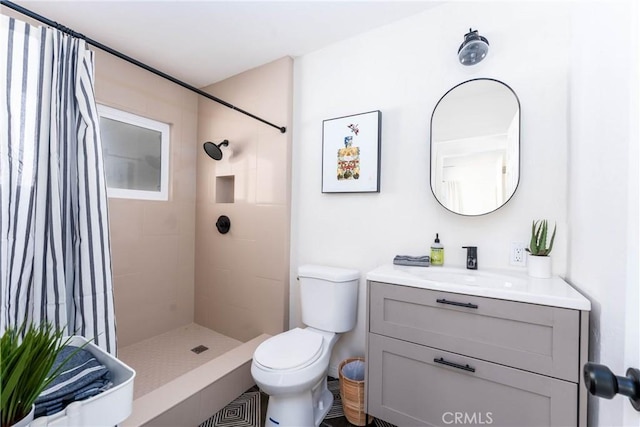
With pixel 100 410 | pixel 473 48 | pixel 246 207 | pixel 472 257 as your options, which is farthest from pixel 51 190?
pixel 473 48

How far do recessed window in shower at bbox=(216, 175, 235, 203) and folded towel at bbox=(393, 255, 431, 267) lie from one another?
5.36 ft

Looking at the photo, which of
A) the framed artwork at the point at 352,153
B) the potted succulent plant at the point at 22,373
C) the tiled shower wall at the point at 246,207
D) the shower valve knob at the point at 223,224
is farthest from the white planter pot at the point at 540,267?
the shower valve knob at the point at 223,224

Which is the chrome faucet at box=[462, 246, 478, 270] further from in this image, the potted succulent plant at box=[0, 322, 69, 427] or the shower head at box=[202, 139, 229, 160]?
the shower head at box=[202, 139, 229, 160]

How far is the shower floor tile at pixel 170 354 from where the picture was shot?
6.12 ft

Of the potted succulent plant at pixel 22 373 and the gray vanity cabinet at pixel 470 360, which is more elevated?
the potted succulent plant at pixel 22 373

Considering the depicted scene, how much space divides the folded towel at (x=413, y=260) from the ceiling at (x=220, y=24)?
4.81ft

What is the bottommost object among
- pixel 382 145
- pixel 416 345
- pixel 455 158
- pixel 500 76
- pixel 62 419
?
pixel 416 345

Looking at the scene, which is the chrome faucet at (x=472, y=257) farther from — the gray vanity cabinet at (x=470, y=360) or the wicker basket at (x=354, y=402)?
the wicker basket at (x=354, y=402)

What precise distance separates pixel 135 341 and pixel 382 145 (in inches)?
97.2

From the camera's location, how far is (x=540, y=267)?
1303 millimetres

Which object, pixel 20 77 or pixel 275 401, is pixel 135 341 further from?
Answer: pixel 20 77

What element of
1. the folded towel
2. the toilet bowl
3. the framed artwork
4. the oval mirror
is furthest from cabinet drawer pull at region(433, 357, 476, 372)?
the framed artwork

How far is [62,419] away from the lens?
598 mm

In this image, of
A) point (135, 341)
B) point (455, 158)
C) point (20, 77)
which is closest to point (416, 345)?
point (455, 158)
